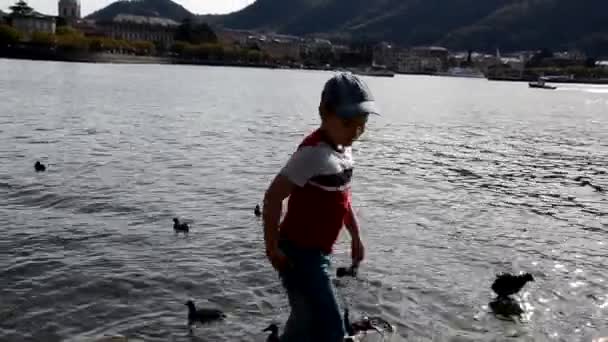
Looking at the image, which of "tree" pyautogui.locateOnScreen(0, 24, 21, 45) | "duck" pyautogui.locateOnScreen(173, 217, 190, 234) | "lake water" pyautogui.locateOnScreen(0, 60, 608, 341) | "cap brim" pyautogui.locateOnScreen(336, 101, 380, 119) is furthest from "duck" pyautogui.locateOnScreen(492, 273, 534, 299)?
"tree" pyautogui.locateOnScreen(0, 24, 21, 45)

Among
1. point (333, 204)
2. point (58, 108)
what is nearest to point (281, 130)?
point (58, 108)

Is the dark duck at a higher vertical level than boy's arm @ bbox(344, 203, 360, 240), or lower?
lower

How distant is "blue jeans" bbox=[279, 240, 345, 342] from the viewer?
505 centimetres

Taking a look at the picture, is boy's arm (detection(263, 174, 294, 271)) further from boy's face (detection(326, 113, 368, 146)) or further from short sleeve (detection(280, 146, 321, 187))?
boy's face (detection(326, 113, 368, 146))

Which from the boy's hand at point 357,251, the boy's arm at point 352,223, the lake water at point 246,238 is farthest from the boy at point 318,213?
the lake water at point 246,238

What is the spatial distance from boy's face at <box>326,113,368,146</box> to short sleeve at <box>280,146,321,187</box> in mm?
274

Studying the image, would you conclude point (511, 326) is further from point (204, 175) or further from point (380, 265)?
point (204, 175)

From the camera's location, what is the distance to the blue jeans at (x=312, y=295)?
5055 millimetres

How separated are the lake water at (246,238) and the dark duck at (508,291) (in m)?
0.21

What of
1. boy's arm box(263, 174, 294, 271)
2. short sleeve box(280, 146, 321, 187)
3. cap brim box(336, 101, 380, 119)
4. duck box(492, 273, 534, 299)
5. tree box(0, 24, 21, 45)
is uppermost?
tree box(0, 24, 21, 45)

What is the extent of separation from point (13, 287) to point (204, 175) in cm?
1105

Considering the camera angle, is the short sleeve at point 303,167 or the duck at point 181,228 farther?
the duck at point 181,228

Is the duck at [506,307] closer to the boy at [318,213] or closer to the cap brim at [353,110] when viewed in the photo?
the boy at [318,213]

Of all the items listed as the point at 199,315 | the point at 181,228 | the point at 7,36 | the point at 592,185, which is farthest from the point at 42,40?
the point at 199,315
